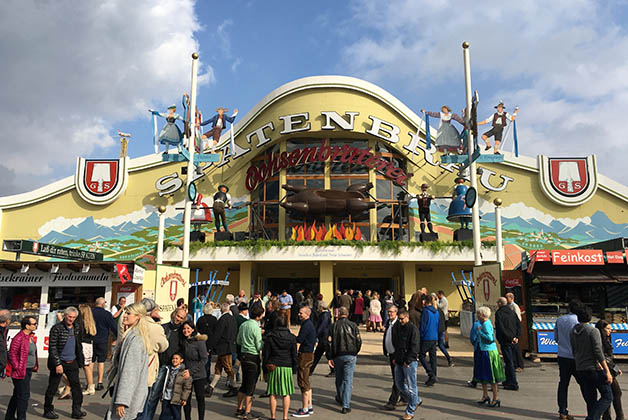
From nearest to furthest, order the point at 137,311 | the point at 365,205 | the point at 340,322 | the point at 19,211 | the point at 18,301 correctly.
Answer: the point at 137,311 < the point at 340,322 < the point at 18,301 < the point at 365,205 < the point at 19,211

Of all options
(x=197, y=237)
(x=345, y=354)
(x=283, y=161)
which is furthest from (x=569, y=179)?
(x=345, y=354)

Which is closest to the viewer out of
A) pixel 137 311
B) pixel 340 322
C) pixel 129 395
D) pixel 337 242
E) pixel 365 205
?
pixel 129 395

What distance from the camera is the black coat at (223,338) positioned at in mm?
7730

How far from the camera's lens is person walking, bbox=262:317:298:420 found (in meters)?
6.16

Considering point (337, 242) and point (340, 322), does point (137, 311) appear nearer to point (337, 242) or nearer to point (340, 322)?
point (340, 322)

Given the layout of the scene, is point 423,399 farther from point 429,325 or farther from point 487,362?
point 429,325

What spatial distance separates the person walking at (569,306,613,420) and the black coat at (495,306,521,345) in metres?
2.64

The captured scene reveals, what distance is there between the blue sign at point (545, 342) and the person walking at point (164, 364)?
9.06m

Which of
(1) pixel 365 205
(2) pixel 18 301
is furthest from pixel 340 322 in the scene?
(1) pixel 365 205

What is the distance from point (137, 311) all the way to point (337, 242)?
16638 millimetres

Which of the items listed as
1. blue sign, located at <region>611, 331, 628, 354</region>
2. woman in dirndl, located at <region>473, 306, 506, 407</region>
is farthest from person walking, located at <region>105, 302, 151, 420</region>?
blue sign, located at <region>611, 331, 628, 354</region>

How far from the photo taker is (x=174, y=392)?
5.32 meters

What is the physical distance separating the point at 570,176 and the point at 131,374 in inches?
1030

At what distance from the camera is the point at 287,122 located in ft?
80.0
